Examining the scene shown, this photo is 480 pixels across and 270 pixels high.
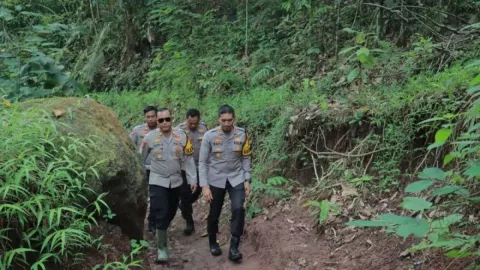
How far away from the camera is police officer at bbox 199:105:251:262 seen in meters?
5.95

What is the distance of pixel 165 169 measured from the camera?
19.7ft

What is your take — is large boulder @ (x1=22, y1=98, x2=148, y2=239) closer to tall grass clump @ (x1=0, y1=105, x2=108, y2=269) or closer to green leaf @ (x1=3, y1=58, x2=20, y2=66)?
tall grass clump @ (x1=0, y1=105, x2=108, y2=269)

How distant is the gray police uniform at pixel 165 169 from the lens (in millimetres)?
5977

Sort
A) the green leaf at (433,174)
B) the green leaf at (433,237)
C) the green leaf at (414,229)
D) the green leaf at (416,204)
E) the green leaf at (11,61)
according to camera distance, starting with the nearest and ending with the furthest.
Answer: the green leaf at (414,229), the green leaf at (416,204), the green leaf at (433,174), the green leaf at (433,237), the green leaf at (11,61)

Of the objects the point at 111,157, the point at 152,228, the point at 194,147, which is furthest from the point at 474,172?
the point at 152,228

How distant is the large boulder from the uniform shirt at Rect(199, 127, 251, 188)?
1.10 m

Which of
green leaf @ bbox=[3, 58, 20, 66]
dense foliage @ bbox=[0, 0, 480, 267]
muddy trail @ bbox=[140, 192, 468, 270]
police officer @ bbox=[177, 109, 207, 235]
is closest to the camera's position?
dense foliage @ bbox=[0, 0, 480, 267]

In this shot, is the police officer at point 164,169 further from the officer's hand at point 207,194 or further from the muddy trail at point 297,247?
the muddy trail at point 297,247

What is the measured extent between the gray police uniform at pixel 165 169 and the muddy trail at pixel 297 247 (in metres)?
0.70

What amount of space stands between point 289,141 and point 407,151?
6.94 feet

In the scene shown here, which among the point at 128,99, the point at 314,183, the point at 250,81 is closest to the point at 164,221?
the point at 314,183

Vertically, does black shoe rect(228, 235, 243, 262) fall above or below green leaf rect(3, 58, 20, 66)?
below

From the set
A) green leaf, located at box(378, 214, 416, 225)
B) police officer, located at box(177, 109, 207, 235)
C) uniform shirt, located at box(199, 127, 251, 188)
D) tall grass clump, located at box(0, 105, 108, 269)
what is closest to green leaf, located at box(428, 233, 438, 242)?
green leaf, located at box(378, 214, 416, 225)

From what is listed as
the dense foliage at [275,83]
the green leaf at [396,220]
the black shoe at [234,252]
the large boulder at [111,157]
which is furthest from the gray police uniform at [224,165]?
the green leaf at [396,220]
